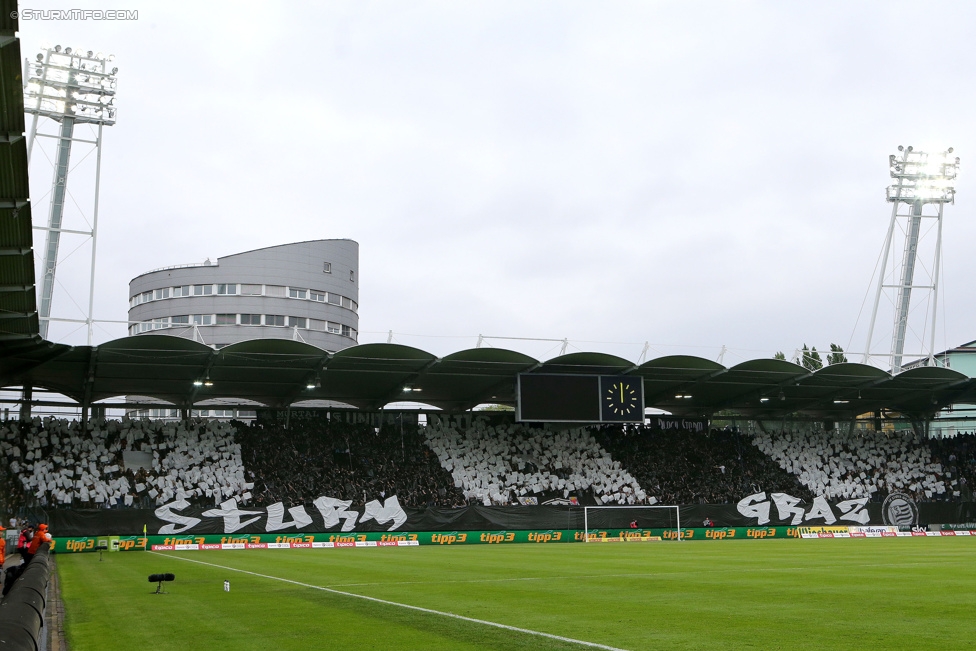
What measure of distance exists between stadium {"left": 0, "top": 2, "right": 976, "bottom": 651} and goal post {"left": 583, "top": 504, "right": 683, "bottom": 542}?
0.45ft

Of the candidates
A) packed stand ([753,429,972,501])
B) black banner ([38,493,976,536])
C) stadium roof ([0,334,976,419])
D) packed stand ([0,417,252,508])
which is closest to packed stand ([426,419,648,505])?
stadium roof ([0,334,976,419])

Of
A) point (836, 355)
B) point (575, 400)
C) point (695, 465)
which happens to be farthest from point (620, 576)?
point (836, 355)

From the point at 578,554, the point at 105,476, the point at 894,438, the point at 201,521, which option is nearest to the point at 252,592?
the point at 578,554

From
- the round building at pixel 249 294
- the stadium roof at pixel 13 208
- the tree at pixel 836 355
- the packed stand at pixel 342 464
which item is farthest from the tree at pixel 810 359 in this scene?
the round building at pixel 249 294

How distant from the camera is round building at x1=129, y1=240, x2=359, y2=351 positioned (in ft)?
299

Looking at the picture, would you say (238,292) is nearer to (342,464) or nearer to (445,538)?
(342,464)

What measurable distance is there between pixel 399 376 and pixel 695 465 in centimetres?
1859

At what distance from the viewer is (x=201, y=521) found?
37688mm

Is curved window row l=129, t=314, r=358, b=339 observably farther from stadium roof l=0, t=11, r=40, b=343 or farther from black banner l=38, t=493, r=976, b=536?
stadium roof l=0, t=11, r=40, b=343

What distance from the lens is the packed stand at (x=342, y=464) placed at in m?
43.7

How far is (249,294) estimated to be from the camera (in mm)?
91250

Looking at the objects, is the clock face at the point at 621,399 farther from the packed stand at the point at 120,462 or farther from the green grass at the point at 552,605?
the green grass at the point at 552,605

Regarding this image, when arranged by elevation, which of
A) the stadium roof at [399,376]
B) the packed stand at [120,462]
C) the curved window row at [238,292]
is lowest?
the packed stand at [120,462]

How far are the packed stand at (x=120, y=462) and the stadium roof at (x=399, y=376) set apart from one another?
2253mm
